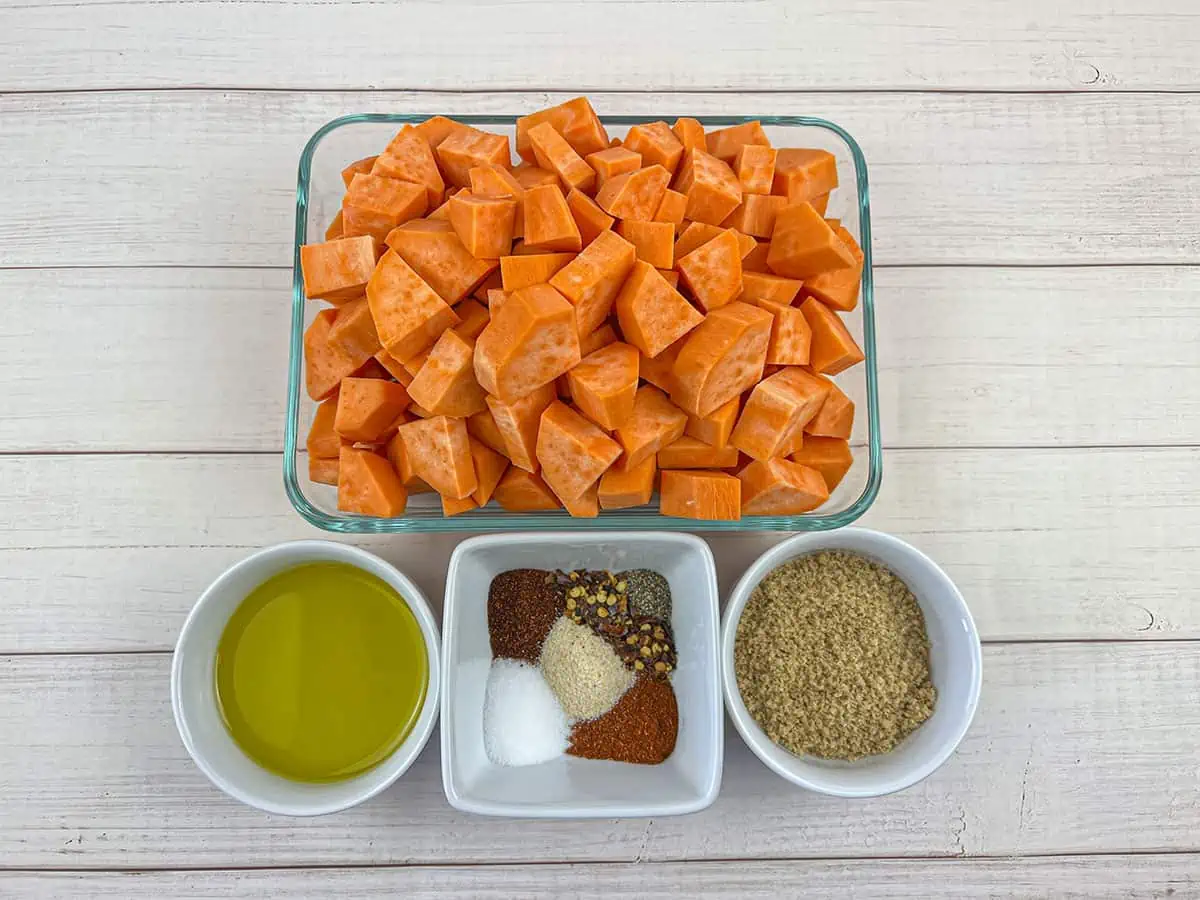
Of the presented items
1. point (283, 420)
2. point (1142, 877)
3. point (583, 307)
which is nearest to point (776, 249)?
point (583, 307)

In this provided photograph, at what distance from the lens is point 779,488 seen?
45.4 inches

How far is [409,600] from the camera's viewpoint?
132 centimetres

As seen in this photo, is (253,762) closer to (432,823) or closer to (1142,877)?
(432,823)

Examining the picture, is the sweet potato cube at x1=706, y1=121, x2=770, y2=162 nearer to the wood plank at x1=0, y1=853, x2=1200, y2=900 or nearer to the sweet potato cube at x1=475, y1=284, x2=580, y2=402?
the sweet potato cube at x1=475, y1=284, x2=580, y2=402

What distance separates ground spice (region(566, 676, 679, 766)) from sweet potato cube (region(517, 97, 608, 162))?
0.83 m

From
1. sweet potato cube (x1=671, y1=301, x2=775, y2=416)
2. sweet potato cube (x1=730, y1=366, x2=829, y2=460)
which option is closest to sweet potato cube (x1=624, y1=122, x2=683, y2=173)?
sweet potato cube (x1=671, y1=301, x2=775, y2=416)

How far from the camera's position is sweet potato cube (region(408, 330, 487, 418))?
109 centimetres

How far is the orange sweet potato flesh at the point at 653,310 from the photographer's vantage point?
1074 mm

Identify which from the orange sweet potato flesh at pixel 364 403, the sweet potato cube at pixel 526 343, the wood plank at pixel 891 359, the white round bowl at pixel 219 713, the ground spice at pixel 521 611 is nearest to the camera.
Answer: the sweet potato cube at pixel 526 343

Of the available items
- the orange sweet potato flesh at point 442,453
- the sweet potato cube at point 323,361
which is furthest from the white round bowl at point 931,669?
the sweet potato cube at point 323,361

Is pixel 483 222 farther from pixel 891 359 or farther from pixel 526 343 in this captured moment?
pixel 891 359

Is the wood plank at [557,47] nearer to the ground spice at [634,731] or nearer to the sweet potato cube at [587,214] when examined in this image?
the sweet potato cube at [587,214]

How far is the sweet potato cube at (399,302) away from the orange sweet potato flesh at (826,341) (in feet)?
1.66

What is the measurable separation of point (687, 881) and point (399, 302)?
1043mm
